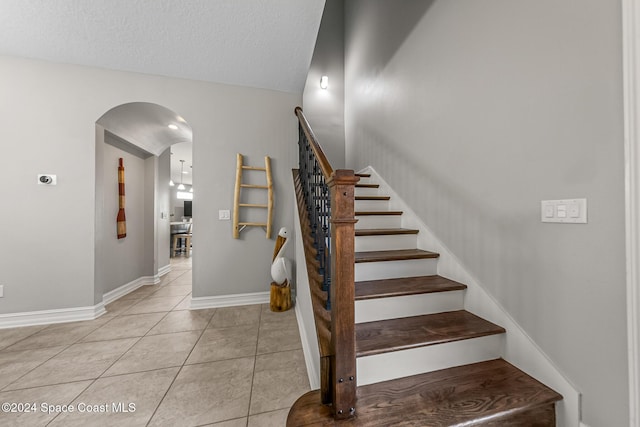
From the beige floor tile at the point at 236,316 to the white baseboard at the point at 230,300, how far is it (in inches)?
3.2

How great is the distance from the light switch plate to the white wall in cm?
276

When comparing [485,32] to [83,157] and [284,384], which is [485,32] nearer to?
[284,384]

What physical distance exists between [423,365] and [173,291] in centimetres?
351

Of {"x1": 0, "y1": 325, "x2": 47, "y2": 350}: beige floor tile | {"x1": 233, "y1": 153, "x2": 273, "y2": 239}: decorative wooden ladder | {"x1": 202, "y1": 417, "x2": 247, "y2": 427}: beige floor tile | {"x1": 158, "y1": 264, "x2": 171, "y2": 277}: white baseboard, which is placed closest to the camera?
{"x1": 202, "y1": 417, "x2": 247, "y2": 427}: beige floor tile

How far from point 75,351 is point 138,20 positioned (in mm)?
2818

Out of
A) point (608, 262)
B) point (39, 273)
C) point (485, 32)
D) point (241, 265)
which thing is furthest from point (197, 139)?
point (608, 262)

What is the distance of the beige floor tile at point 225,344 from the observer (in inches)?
72.9

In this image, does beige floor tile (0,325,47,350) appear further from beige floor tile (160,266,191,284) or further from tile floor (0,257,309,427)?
beige floor tile (160,266,191,284)

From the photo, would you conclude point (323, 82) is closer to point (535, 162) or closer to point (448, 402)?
point (535, 162)

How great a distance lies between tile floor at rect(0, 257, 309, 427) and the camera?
4.33 feet

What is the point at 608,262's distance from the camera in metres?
1.01

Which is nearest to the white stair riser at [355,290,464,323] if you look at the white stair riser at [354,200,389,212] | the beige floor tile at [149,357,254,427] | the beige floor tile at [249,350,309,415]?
the beige floor tile at [249,350,309,415]

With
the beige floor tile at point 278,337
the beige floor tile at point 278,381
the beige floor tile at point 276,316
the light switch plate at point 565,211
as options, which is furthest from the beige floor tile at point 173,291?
the light switch plate at point 565,211

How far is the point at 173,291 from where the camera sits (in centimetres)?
349
